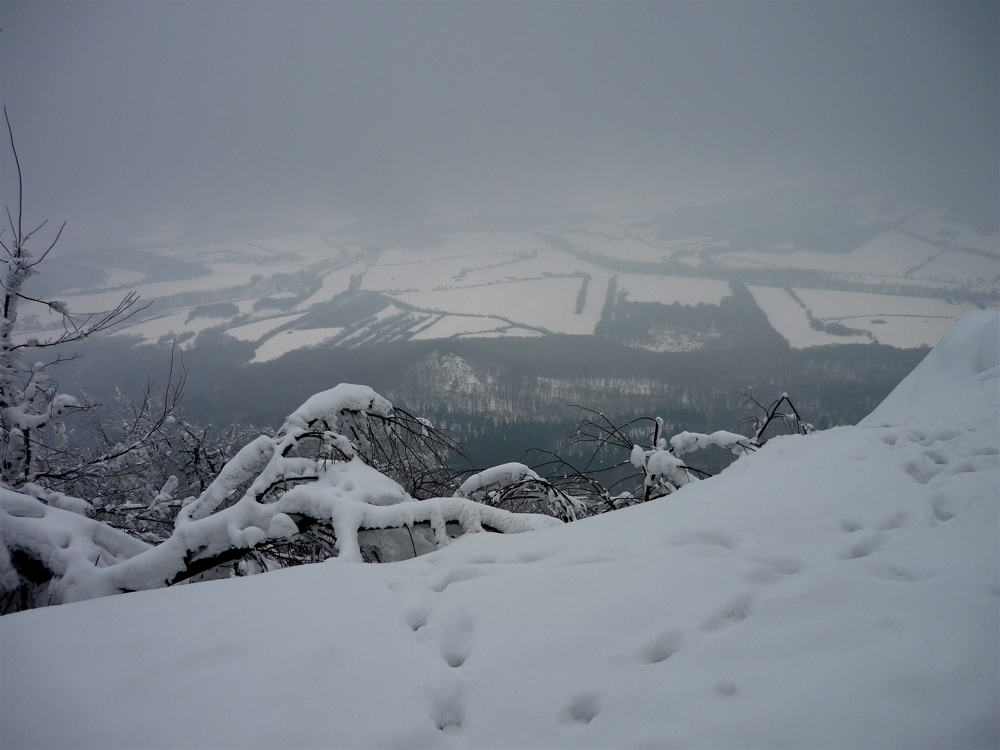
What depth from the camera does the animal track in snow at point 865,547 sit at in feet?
8.05

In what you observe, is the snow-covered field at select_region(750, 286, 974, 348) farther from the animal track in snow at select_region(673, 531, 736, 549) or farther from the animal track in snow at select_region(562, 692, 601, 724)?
the animal track in snow at select_region(562, 692, 601, 724)

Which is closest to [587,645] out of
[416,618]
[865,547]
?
[416,618]

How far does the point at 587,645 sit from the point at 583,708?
295 mm

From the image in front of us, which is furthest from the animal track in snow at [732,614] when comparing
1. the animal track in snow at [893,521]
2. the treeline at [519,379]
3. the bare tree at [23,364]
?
the treeline at [519,379]

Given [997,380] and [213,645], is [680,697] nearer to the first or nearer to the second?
[213,645]

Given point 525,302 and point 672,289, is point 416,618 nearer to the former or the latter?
point 525,302

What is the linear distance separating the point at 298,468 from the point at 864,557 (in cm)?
462

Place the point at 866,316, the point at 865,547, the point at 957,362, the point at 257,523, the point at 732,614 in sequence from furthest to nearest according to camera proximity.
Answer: the point at 866,316, the point at 957,362, the point at 257,523, the point at 865,547, the point at 732,614

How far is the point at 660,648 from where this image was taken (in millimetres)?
1924

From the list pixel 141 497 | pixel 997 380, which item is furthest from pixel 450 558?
pixel 141 497

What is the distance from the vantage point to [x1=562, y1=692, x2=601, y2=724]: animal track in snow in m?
1.64

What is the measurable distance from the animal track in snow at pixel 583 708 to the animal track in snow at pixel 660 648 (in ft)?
1.03

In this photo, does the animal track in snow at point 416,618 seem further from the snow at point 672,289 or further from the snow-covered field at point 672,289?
the snow-covered field at point 672,289

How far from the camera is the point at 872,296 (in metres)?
113
